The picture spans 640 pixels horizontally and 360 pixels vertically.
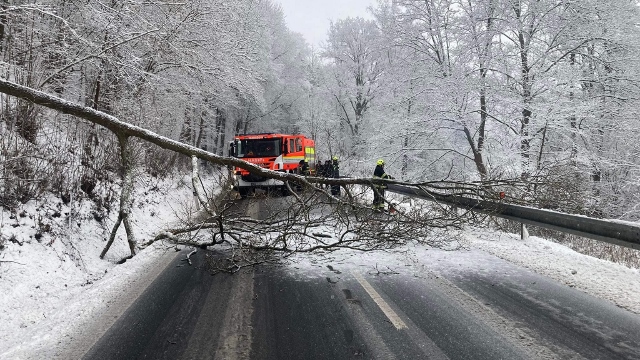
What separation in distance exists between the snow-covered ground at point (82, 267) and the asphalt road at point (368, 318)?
47cm

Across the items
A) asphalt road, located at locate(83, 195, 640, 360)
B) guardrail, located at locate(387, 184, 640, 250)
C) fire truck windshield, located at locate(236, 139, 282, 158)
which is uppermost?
fire truck windshield, located at locate(236, 139, 282, 158)

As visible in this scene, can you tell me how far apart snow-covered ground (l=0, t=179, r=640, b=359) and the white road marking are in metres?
0.73

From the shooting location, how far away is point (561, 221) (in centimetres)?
616

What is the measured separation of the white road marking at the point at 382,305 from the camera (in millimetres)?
4023

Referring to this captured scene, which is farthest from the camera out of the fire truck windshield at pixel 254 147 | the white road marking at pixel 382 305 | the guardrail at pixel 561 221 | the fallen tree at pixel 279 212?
the fire truck windshield at pixel 254 147

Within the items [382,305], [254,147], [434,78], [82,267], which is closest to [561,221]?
[382,305]

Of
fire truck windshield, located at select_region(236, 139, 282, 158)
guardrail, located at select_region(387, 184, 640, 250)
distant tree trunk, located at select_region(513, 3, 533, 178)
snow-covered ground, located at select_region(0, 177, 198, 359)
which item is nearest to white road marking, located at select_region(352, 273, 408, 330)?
guardrail, located at select_region(387, 184, 640, 250)

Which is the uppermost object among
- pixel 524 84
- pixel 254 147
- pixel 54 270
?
pixel 524 84

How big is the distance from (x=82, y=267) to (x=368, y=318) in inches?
187

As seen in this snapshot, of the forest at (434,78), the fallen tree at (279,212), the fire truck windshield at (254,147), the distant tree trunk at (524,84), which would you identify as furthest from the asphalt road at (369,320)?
the fire truck windshield at (254,147)

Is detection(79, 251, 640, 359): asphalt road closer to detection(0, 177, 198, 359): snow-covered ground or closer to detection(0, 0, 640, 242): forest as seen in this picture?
detection(0, 177, 198, 359): snow-covered ground

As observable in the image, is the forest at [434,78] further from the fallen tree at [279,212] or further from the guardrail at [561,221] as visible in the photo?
the fallen tree at [279,212]

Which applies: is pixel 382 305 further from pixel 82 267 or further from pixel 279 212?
pixel 82 267

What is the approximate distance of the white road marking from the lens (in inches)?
158
